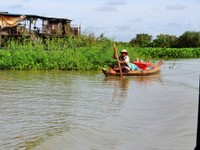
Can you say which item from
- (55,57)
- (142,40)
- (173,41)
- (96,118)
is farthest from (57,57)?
(173,41)

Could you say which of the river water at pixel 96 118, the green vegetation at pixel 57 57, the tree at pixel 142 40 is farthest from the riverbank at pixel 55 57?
the tree at pixel 142 40

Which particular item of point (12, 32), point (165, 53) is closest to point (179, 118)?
point (12, 32)

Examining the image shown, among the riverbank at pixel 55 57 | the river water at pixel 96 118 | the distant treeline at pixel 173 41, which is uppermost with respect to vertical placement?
the distant treeline at pixel 173 41

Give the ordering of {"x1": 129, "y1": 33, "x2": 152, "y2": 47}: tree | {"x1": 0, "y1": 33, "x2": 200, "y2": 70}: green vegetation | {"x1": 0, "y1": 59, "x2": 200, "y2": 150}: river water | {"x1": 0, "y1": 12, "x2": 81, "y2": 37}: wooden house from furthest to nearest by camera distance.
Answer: {"x1": 129, "y1": 33, "x2": 152, "y2": 47}: tree < {"x1": 0, "y1": 12, "x2": 81, "y2": 37}: wooden house < {"x1": 0, "y1": 33, "x2": 200, "y2": 70}: green vegetation < {"x1": 0, "y1": 59, "x2": 200, "y2": 150}: river water

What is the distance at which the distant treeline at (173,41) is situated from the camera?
2197 inches

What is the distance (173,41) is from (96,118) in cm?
5133

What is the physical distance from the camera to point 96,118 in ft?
24.9

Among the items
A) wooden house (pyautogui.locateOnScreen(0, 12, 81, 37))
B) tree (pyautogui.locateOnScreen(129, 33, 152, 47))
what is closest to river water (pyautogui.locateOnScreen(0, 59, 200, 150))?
wooden house (pyautogui.locateOnScreen(0, 12, 81, 37))

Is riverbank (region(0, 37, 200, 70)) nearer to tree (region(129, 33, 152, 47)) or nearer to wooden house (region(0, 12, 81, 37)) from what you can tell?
wooden house (region(0, 12, 81, 37))

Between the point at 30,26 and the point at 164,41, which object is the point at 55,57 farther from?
the point at 164,41

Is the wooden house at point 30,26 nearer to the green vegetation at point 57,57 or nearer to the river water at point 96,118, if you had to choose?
the green vegetation at point 57,57

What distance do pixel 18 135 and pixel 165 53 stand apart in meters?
38.4

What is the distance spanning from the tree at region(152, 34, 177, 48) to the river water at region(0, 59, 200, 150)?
143ft

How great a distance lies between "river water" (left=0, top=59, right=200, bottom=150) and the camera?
5758mm
